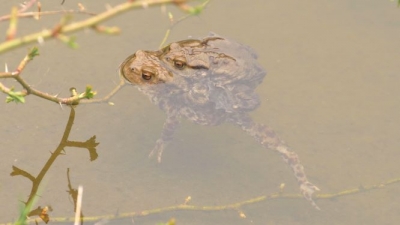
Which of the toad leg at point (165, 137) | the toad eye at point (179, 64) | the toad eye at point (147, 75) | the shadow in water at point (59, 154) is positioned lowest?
the shadow in water at point (59, 154)

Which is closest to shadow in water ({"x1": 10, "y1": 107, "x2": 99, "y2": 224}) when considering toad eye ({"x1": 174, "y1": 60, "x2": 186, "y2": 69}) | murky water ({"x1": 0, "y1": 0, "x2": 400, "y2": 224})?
murky water ({"x1": 0, "y1": 0, "x2": 400, "y2": 224})

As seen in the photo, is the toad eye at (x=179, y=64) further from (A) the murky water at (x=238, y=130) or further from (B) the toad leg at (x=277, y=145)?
(B) the toad leg at (x=277, y=145)

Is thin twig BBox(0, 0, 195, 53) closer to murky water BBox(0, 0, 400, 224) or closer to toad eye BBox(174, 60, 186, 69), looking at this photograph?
murky water BBox(0, 0, 400, 224)

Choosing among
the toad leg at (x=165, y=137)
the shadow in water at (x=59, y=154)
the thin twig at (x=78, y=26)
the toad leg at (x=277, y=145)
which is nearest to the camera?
the thin twig at (x=78, y=26)

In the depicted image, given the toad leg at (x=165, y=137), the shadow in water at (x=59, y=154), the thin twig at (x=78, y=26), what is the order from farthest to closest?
the toad leg at (x=165, y=137) → the shadow in water at (x=59, y=154) → the thin twig at (x=78, y=26)

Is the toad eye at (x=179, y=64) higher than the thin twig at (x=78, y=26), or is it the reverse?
the toad eye at (x=179, y=64)

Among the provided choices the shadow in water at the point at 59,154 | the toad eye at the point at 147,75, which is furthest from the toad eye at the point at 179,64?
the shadow in water at the point at 59,154

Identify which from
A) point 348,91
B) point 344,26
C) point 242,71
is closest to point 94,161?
point 242,71

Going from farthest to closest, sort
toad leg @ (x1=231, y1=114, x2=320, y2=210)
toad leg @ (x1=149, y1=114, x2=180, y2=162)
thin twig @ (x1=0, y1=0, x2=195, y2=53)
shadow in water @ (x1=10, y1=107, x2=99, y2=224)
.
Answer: toad leg @ (x1=149, y1=114, x2=180, y2=162) → toad leg @ (x1=231, y1=114, x2=320, y2=210) → shadow in water @ (x1=10, y1=107, x2=99, y2=224) → thin twig @ (x1=0, y1=0, x2=195, y2=53)

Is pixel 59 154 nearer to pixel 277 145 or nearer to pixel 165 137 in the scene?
pixel 165 137
